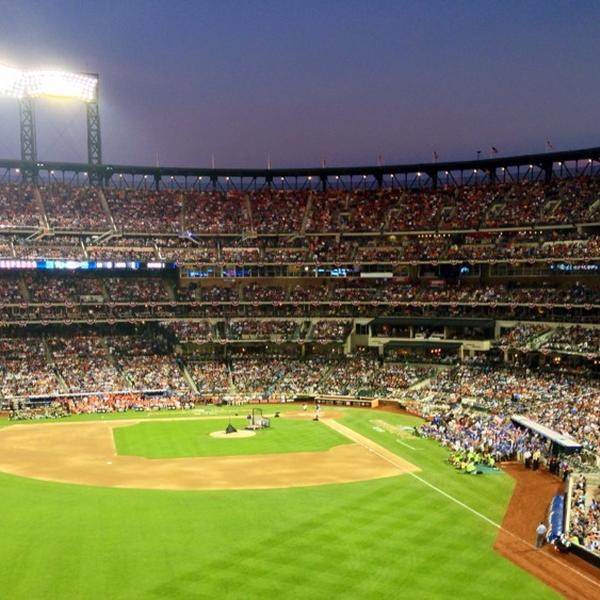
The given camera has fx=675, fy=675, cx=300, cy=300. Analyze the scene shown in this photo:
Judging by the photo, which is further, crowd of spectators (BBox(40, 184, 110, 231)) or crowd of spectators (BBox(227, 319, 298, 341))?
crowd of spectators (BBox(40, 184, 110, 231))

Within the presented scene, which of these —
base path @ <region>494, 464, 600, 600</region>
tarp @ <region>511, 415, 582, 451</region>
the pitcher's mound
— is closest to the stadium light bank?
the pitcher's mound

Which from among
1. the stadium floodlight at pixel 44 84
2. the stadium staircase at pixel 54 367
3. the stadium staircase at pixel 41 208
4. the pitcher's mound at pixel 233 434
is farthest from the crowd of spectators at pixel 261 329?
the stadium floodlight at pixel 44 84

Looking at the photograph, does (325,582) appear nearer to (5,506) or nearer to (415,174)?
(5,506)

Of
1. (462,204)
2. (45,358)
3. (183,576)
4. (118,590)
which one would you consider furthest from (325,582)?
(462,204)

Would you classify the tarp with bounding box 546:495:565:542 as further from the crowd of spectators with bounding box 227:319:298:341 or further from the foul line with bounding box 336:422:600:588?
the crowd of spectators with bounding box 227:319:298:341

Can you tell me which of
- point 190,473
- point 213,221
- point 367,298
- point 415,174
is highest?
point 415,174

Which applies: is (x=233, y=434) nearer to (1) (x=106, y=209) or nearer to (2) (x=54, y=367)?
(2) (x=54, y=367)
